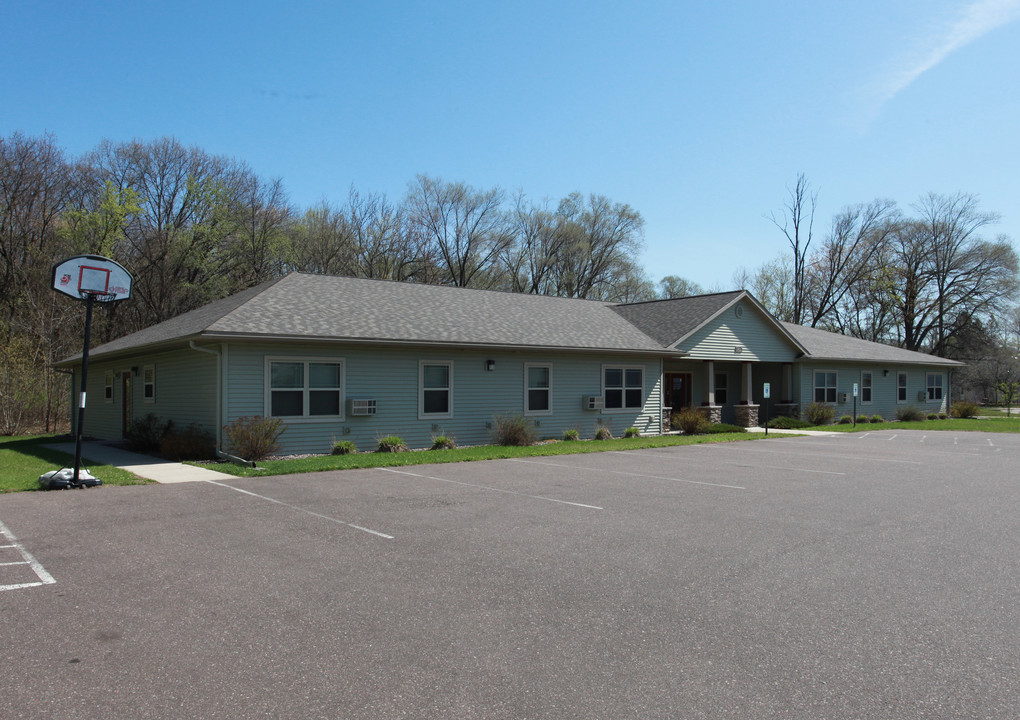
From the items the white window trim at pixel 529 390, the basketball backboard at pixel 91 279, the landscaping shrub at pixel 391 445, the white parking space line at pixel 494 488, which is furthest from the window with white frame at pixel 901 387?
the basketball backboard at pixel 91 279

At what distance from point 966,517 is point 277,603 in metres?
8.60

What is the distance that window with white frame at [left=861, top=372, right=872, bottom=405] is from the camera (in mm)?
33606

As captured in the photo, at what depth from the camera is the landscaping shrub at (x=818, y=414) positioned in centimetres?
2977

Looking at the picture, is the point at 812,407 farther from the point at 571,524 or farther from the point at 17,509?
the point at 17,509

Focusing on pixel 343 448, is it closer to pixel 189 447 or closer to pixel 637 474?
pixel 189 447

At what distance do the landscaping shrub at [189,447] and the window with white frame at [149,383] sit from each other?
13.6 feet

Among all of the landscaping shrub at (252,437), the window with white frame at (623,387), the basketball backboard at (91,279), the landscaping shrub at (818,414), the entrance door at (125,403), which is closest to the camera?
the basketball backboard at (91,279)

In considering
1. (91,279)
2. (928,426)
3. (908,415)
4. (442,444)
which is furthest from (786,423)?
(91,279)

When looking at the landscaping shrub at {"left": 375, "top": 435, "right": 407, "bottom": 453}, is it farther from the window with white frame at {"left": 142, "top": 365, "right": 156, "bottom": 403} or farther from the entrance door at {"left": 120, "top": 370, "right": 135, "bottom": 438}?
the entrance door at {"left": 120, "top": 370, "right": 135, "bottom": 438}

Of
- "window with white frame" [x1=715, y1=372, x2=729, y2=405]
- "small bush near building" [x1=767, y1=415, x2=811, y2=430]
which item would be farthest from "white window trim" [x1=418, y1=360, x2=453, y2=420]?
"window with white frame" [x1=715, y1=372, x2=729, y2=405]

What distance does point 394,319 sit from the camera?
63.5 feet

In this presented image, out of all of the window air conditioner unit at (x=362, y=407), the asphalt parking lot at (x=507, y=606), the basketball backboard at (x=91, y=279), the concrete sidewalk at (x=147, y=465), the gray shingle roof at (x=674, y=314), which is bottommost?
the asphalt parking lot at (x=507, y=606)

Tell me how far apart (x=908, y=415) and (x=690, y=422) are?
1595 cm

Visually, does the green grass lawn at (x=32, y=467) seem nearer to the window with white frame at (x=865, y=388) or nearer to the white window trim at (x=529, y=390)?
the white window trim at (x=529, y=390)
